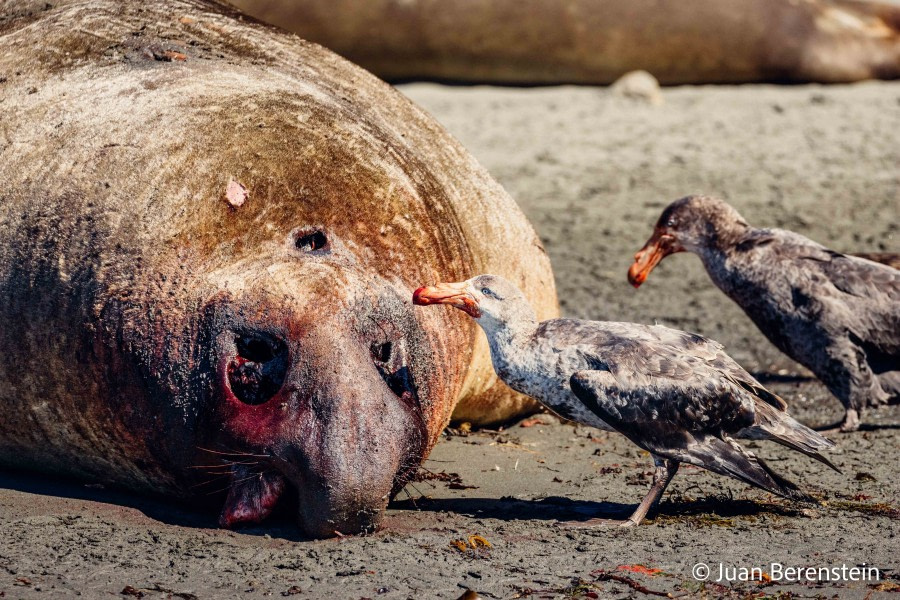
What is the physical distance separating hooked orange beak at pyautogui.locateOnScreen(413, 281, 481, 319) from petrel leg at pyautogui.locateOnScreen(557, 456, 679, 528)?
78 cm

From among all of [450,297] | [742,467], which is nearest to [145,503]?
[450,297]

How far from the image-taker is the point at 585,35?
12.1 m

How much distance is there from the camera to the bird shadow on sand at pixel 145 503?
405 centimetres

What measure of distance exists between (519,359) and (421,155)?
3.82 ft

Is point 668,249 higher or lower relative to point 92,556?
higher

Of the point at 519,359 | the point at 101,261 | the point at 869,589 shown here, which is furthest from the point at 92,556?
the point at 869,589

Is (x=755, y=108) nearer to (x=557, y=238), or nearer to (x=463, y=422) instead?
(x=557, y=238)

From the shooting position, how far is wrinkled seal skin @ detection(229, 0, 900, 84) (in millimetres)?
11938

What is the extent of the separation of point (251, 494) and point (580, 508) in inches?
47.1

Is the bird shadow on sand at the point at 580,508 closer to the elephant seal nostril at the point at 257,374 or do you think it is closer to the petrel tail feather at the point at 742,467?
the petrel tail feather at the point at 742,467

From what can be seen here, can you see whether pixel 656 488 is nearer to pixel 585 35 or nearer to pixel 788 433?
pixel 788 433

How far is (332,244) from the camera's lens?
4203 millimetres

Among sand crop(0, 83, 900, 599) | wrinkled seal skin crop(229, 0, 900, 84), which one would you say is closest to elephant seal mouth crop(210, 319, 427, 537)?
sand crop(0, 83, 900, 599)

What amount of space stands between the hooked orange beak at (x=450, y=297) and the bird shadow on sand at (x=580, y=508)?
26.3 inches
